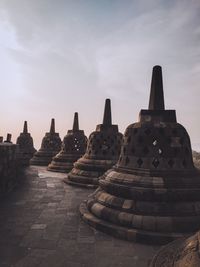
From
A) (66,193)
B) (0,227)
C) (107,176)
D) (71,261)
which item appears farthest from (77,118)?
(71,261)

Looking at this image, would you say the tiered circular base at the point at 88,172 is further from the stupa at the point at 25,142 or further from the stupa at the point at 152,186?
the stupa at the point at 25,142

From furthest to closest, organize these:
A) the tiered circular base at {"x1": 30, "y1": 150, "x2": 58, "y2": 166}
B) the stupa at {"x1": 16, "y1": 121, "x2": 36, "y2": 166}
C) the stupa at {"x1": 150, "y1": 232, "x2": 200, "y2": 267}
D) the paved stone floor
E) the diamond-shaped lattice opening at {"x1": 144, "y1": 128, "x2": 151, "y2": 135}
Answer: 1. the stupa at {"x1": 16, "y1": 121, "x2": 36, "y2": 166}
2. the tiered circular base at {"x1": 30, "y1": 150, "x2": 58, "y2": 166}
3. the diamond-shaped lattice opening at {"x1": 144, "y1": 128, "x2": 151, "y2": 135}
4. the paved stone floor
5. the stupa at {"x1": 150, "y1": 232, "x2": 200, "y2": 267}

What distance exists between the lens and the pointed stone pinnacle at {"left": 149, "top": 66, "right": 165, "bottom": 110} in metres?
7.80

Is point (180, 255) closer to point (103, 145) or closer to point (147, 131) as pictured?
point (147, 131)

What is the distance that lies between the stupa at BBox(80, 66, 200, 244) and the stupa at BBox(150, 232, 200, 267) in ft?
7.32

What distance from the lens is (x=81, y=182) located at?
1234 centimetres

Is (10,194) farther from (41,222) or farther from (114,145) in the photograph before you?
(114,145)

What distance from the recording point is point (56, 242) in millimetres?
5613

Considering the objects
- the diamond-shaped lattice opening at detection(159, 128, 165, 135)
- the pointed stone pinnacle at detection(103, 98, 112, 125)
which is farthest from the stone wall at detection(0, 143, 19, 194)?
the diamond-shaped lattice opening at detection(159, 128, 165, 135)

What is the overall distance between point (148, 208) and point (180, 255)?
3262 mm

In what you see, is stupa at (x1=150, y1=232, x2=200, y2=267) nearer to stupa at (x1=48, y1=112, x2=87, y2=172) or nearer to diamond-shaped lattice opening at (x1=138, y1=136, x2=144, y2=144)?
diamond-shaped lattice opening at (x1=138, y1=136, x2=144, y2=144)

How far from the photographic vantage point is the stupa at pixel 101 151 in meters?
12.7

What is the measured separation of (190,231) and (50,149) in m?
17.8

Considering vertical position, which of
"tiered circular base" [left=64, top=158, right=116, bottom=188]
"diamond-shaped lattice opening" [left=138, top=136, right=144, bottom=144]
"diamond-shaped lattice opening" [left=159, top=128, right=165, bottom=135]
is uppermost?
"diamond-shaped lattice opening" [left=159, top=128, right=165, bottom=135]
